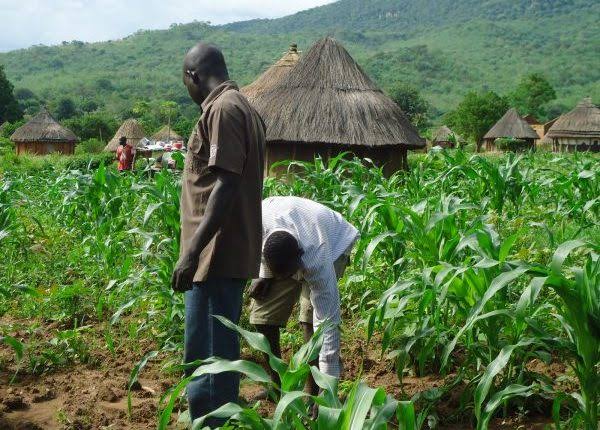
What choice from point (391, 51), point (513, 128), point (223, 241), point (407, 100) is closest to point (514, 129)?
point (513, 128)

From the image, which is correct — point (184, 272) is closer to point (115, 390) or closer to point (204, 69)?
point (204, 69)

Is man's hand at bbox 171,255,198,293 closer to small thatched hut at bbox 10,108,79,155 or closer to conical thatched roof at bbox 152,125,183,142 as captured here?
small thatched hut at bbox 10,108,79,155

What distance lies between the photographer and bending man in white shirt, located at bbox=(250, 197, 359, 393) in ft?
9.16

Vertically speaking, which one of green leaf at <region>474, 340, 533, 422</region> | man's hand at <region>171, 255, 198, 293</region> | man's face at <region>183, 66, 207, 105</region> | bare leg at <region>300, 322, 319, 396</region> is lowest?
bare leg at <region>300, 322, 319, 396</region>

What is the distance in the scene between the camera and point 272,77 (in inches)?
651

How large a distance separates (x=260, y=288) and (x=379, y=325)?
1.88ft

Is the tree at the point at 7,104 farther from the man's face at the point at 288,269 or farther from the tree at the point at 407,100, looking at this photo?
the man's face at the point at 288,269

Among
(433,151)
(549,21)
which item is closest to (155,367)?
(433,151)

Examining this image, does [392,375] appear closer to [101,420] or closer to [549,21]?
[101,420]

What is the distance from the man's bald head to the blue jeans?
72 cm

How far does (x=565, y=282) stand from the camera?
6.96 feet

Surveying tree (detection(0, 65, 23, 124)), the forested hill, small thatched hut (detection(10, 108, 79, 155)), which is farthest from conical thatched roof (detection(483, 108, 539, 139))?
the forested hill

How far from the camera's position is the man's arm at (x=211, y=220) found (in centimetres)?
251

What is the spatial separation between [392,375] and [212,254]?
1333 mm
